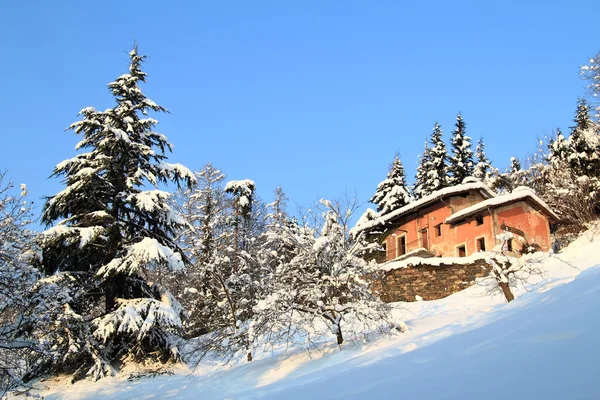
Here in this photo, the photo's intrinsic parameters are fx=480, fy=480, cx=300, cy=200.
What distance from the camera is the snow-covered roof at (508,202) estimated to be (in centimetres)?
2517

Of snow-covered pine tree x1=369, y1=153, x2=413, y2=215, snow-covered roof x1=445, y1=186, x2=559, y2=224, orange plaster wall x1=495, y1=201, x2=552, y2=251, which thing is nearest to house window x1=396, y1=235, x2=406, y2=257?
snow-covered pine tree x1=369, y1=153, x2=413, y2=215

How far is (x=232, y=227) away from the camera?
29.5 metres

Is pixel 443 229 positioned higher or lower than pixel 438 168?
lower

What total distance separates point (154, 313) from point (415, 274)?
1280cm

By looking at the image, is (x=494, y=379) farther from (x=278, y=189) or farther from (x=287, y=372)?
(x=278, y=189)

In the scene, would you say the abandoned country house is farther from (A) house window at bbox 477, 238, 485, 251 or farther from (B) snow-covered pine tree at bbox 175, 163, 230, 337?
(B) snow-covered pine tree at bbox 175, 163, 230, 337

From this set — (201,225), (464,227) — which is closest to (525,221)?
(464,227)

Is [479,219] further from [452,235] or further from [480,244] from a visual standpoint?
[452,235]

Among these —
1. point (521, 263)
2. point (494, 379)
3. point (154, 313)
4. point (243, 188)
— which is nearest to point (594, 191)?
point (521, 263)

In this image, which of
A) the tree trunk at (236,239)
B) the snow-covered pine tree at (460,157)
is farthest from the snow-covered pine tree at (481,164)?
the tree trunk at (236,239)

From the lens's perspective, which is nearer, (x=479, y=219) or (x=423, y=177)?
(x=479, y=219)

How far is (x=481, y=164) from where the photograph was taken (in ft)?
141

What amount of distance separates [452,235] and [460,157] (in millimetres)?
12623

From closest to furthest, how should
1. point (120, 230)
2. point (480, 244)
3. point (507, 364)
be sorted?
1. point (507, 364)
2. point (120, 230)
3. point (480, 244)
